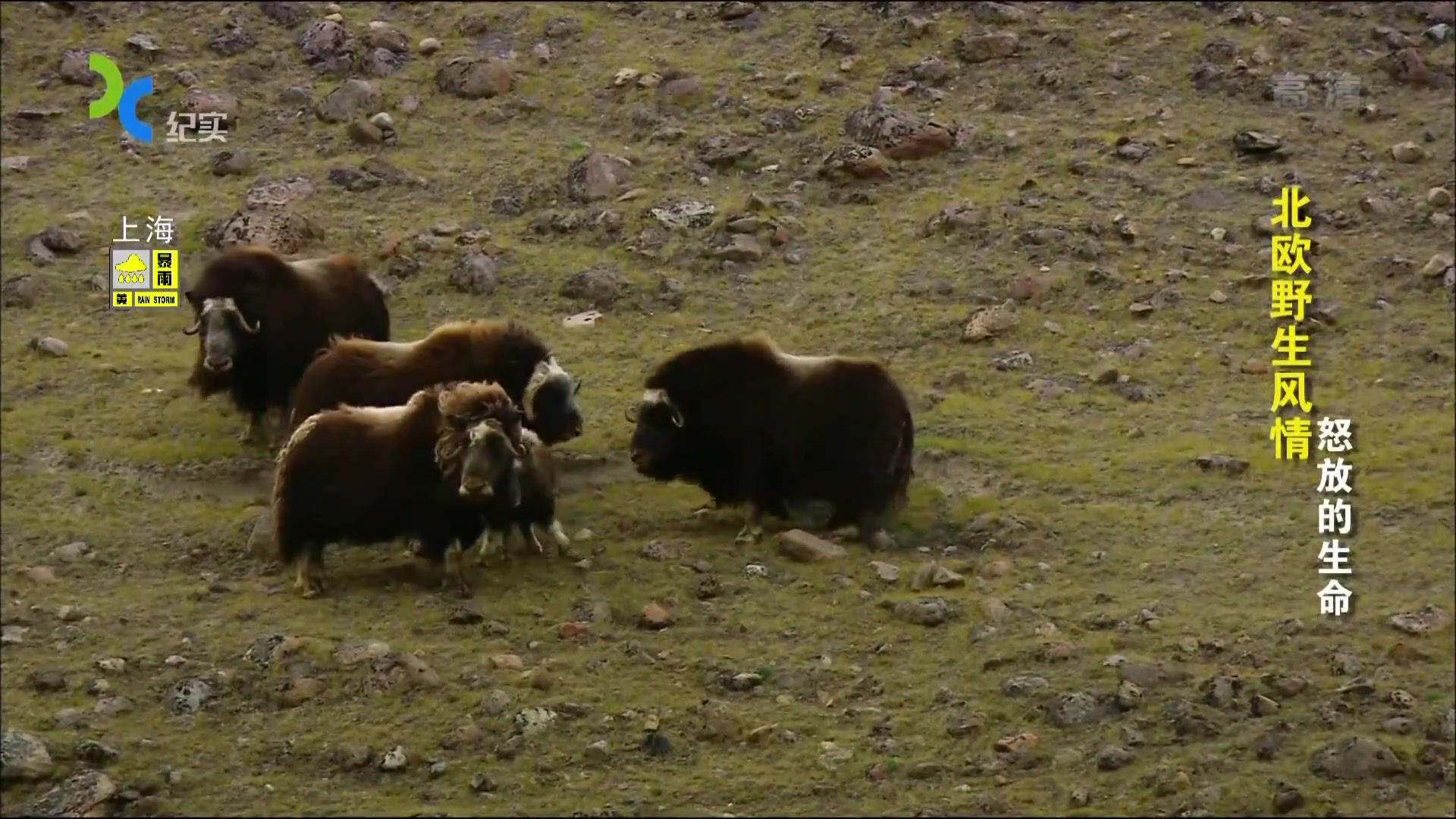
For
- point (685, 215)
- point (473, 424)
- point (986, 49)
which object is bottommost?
point (473, 424)

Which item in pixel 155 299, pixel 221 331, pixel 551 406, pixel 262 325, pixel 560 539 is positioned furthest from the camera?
pixel 155 299

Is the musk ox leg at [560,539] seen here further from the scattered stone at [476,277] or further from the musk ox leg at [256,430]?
the scattered stone at [476,277]

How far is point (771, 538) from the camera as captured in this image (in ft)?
31.8

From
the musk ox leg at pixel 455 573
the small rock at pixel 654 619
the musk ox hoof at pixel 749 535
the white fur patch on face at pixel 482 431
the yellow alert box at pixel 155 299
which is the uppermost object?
the yellow alert box at pixel 155 299

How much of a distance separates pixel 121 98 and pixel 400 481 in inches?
309

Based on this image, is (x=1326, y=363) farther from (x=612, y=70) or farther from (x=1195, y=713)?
(x=612, y=70)

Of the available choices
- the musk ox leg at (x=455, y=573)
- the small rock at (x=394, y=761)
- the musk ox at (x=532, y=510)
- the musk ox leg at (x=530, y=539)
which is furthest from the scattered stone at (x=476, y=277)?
the small rock at (x=394, y=761)

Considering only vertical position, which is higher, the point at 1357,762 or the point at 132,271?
the point at 132,271

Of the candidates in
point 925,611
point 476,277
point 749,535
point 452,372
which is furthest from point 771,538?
point 476,277

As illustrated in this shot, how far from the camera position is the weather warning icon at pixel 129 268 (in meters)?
13.2

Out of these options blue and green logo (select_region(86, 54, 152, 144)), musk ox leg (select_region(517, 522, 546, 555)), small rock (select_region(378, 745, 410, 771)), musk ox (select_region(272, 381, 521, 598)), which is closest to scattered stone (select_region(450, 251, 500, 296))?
blue and green logo (select_region(86, 54, 152, 144))

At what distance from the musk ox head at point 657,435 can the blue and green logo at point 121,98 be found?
6508 millimetres

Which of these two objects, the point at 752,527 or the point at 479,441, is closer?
the point at 479,441

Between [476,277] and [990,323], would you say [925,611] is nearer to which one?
[990,323]
